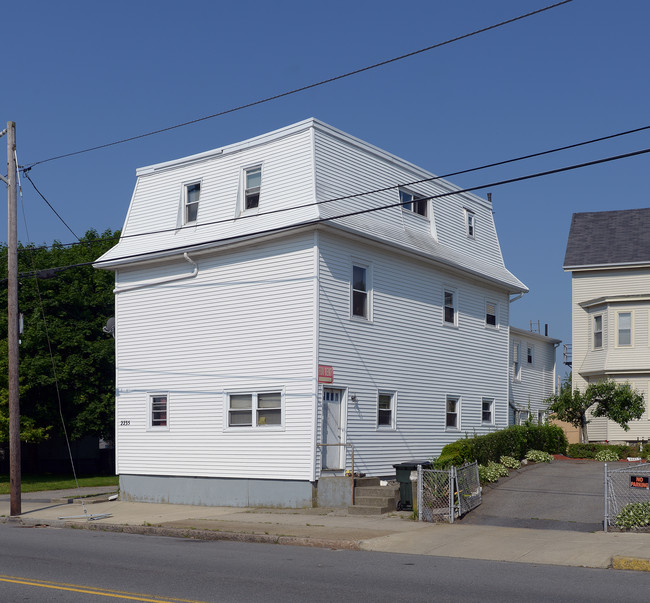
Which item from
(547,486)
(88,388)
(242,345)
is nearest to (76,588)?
(242,345)

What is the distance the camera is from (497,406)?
92.7ft

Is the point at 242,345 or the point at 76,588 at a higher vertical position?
the point at 242,345

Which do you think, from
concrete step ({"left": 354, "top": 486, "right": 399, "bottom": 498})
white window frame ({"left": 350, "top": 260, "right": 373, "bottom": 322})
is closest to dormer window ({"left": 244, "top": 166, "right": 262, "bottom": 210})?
white window frame ({"left": 350, "top": 260, "right": 373, "bottom": 322})

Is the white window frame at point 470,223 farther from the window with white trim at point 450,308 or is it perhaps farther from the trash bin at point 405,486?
the trash bin at point 405,486

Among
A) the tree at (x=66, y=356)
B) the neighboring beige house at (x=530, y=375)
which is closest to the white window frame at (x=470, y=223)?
the neighboring beige house at (x=530, y=375)

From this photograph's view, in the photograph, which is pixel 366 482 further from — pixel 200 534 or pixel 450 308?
pixel 450 308

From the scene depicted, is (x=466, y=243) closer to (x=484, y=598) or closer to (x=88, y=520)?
(x=88, y=520)

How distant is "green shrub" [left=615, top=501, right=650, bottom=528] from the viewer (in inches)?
605

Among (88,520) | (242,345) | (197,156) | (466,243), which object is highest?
(197,156)

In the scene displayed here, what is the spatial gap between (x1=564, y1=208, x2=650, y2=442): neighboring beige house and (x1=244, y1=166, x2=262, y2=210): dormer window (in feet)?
60.0

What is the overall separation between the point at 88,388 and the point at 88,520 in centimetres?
1744

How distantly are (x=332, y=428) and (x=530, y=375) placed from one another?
1593cm

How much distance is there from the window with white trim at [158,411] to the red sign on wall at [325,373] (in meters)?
5.43

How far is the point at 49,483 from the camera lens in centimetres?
3397
